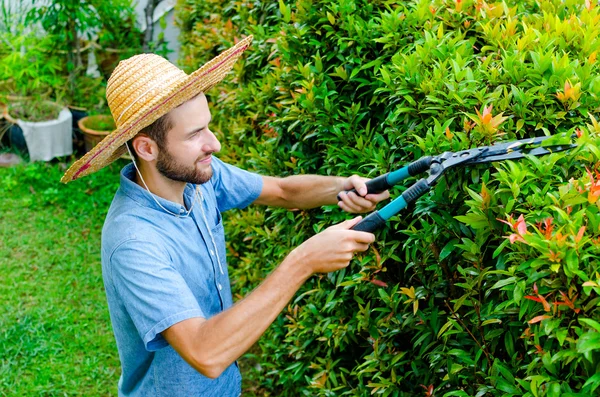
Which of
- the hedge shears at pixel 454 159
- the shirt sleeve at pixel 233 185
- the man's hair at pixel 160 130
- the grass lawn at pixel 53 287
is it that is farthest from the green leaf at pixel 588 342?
the grass lawn at pixel 53 287

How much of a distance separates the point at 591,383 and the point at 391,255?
3.17 feet

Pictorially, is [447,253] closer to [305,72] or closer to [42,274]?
[305,72]

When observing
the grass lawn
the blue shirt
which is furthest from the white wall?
the blue shirt

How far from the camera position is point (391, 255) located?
8.07 feet

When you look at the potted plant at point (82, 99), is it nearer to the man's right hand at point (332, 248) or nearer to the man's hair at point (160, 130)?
the man's hair at point (160, 130)

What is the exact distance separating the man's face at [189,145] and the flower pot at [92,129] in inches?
179

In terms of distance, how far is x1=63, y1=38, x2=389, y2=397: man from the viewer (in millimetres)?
2148

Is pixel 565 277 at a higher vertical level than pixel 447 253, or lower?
higher

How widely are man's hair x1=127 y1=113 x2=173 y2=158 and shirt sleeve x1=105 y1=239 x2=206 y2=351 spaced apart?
0.36 m

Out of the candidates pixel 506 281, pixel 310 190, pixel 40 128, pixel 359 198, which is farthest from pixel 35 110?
pixel 506 281

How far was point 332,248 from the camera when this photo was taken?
86.4 inches

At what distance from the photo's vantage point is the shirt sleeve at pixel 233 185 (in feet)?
9.61

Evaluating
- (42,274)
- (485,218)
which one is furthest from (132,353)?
(42,274)

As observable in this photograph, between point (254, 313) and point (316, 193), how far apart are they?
2.75 ft
